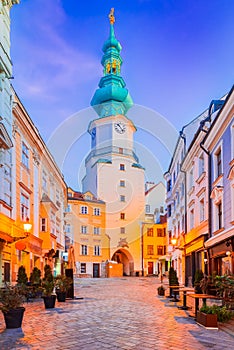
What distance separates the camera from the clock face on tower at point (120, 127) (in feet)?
220

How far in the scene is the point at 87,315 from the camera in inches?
469

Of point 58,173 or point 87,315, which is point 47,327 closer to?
point 87,315

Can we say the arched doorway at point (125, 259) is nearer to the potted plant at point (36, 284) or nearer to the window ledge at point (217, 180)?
the potted plant at point (36, 284)

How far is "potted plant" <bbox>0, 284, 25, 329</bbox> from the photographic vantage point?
9320mm

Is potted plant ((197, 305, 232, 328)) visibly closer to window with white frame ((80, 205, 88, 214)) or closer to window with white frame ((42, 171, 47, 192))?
window with white frame ((42, 171, 47, 192))

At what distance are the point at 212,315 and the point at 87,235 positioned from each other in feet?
168

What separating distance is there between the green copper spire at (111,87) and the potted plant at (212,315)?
5831 centimetres

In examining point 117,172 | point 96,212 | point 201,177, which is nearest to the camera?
point 201,177

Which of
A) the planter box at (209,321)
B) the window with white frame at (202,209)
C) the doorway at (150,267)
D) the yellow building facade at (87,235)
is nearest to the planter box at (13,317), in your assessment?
the planter box at (209,321)

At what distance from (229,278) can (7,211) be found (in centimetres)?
1192

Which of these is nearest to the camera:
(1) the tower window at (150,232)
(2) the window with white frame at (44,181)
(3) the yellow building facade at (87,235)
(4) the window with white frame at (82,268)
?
(2) the window with white frame at (44,181)

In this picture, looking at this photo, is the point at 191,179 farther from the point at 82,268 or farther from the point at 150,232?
the point at 150,232

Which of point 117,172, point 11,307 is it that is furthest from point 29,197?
point 117,172

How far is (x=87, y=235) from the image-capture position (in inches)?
2366
